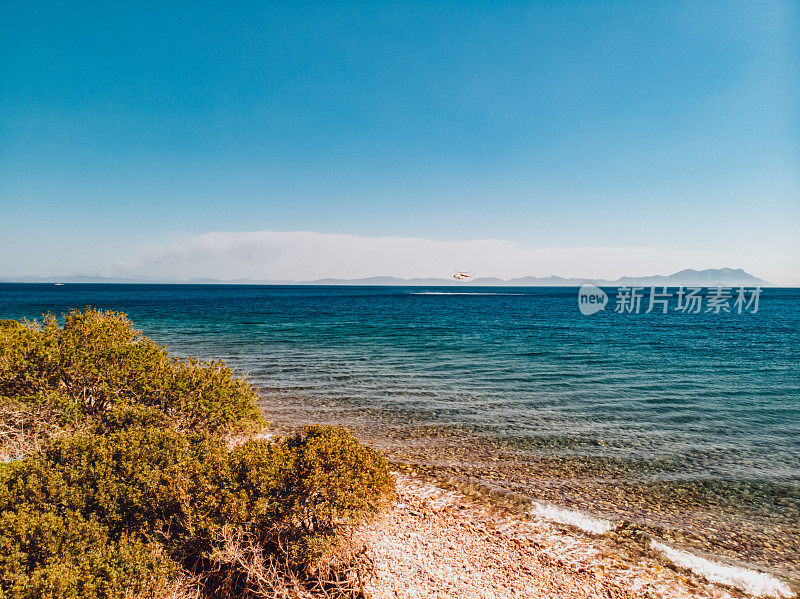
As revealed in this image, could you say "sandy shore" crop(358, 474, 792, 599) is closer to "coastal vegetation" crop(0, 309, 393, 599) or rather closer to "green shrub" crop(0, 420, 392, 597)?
"coastal vegetation" crop(0, 309, 393, 599)

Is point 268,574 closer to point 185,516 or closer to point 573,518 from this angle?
point 185,516

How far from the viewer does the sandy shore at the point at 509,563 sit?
793cm

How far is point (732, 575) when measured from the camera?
8.91 metres

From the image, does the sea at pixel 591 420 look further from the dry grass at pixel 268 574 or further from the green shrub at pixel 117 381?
the dry grass at pixel 268 574

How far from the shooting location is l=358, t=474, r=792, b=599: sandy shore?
7930mm

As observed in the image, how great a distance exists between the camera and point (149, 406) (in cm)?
1159

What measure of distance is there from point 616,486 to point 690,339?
42246 mm

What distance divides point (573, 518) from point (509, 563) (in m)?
2.91

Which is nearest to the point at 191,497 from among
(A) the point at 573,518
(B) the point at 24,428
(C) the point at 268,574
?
(C) the point at 268,574

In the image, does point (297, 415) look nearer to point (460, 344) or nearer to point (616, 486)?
point (616, 486)

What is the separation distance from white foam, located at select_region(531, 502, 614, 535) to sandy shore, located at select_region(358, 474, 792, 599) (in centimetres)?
21

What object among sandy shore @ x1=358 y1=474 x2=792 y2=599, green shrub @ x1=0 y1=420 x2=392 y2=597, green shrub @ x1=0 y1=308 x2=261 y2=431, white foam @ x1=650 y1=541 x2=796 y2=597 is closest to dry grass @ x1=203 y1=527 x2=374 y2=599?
green shrub @ x1=0 y1=420 x2=392 y2=597

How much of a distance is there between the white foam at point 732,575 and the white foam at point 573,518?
1.20 m

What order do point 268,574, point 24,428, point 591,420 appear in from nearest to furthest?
point 268,574
point 24,428
point 591,420
